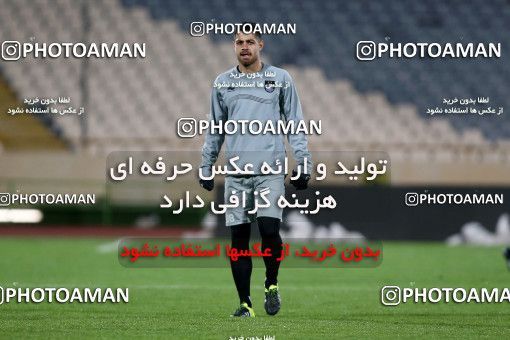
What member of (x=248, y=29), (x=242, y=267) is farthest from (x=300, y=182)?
(x=248, y=29)

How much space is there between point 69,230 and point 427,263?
686cm

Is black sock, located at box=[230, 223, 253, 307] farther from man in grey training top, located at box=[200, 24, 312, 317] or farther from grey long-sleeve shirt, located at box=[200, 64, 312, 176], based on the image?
grey long-sleeve shirt, located at box=[200, 64, 312, 176]

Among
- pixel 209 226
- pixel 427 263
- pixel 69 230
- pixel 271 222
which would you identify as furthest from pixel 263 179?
pixel 69 230

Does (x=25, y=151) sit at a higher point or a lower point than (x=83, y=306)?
higher

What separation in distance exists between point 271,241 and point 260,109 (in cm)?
68

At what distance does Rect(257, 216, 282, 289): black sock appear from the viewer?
5.93 m

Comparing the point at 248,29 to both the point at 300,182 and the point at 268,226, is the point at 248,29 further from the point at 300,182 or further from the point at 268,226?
the point at 268,226

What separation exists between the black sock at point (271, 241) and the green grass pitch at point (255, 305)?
0.22 meters

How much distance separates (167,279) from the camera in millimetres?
Result: 9148

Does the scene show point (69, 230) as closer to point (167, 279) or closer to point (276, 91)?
point (167, 279)

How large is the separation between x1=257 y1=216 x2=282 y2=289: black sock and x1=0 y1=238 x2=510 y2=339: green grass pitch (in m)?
0.22

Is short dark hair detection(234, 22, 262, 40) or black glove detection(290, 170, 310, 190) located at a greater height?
short dark hair detection(234, 22, 262, 40)

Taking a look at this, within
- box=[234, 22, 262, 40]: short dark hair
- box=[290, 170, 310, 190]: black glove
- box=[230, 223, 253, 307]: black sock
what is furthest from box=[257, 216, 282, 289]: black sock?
box=[234, 22, 262, 40]: short dark hair

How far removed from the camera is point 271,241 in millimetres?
6004
